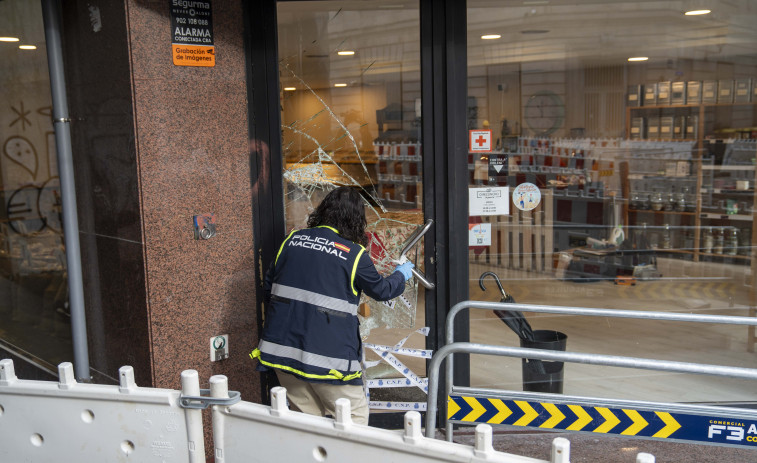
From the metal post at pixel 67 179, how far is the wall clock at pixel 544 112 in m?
3.05

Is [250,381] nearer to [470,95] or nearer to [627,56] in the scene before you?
[470,95]

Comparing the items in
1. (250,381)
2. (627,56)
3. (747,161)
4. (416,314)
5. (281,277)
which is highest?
(627,56)

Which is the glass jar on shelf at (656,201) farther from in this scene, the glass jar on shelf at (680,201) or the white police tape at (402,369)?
the white police tape at (402,369)

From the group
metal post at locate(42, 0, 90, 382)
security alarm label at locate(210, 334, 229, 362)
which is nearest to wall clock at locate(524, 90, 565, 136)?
security alarm label at locate(210, 334, 229, 362)

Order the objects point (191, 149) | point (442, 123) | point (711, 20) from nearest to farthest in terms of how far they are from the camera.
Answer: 1. point (191, 149)
2. point (442, 123)
3. point (711, 20)

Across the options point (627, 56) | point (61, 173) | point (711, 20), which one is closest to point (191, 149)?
point (61, 173)

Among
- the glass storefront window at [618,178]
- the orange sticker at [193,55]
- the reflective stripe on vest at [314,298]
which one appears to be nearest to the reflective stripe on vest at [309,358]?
the reflective stripe on vest at [314,298]

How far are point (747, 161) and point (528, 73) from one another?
7.73 feet

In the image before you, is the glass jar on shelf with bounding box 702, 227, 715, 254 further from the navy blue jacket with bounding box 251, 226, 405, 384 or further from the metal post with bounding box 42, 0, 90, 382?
the metal post with bounding box 42, 0, 90, 382

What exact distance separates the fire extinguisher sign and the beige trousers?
1787 mm

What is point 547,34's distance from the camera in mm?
5078

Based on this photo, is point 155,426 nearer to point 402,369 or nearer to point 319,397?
point 319,397

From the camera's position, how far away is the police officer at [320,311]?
336cm

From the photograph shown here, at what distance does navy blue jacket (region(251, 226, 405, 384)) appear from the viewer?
132 inches
